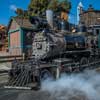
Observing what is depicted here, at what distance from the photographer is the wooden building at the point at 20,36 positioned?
19.5 m

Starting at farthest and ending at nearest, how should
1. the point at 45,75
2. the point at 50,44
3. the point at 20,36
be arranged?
the point at 20,36 → the point at 50,44 → the point at 45,75

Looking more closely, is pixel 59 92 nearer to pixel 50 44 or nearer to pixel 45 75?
pixel 45 75

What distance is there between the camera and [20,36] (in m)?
19.7

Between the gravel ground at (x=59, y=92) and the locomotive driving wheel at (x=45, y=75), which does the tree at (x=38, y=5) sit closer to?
the locomotive driving wheel at (x=45, y=75)

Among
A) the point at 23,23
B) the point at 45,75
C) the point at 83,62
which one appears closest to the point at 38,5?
the point at 23,23

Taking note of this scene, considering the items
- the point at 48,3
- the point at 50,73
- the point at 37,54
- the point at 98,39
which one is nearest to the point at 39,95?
the point at 50,73

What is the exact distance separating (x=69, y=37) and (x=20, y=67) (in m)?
4.24

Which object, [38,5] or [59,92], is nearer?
[59,92]

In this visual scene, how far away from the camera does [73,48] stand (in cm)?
1321

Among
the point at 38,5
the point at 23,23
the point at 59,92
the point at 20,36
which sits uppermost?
the point at 38,5

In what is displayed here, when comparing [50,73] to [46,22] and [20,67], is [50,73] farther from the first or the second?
[46,22]

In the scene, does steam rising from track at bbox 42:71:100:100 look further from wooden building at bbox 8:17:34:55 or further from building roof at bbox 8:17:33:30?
building roof at bbox 8:17:33:30

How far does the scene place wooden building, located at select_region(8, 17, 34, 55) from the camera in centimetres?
1945

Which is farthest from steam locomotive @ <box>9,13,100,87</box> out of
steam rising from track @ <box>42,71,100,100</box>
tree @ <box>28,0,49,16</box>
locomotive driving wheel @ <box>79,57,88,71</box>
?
tree @ <box>28,0,49,16</box>
